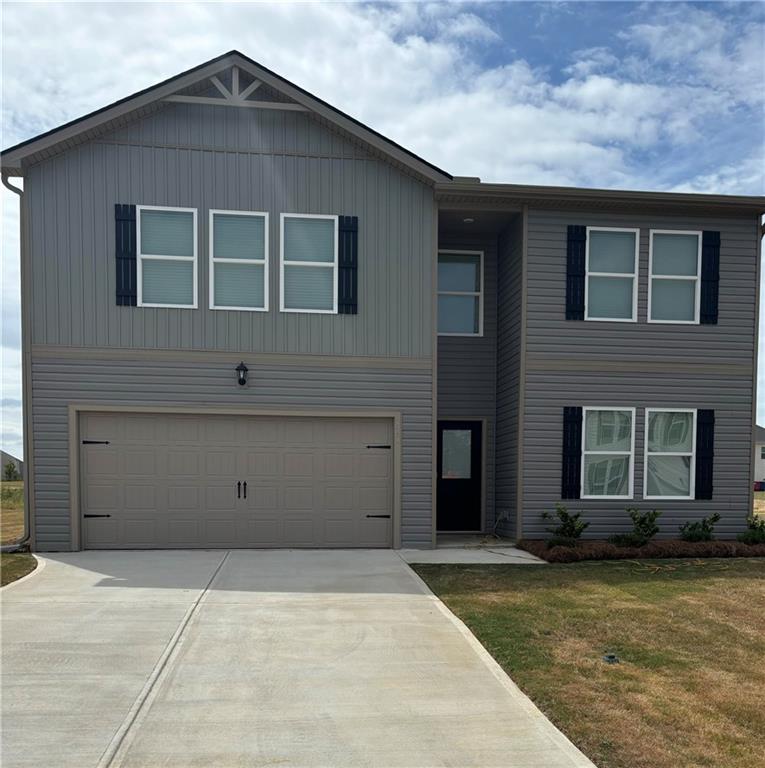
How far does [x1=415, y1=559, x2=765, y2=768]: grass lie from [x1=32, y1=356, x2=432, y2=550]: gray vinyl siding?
74.5 inches

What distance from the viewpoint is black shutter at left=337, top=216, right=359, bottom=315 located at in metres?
9.37

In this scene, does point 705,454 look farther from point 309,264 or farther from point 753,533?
point 309,264

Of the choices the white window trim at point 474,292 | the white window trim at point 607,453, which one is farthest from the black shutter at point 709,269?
the white window trim at point 474,292

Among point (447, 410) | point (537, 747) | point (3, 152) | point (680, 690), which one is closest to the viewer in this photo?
point (537, 747)

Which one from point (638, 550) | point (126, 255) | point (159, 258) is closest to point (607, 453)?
point (638, 550)

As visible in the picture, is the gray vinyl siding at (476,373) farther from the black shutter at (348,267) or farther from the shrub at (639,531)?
the shrub at (639,531)

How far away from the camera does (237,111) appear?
9281mm

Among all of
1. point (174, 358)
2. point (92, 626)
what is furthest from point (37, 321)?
point (92, 626)

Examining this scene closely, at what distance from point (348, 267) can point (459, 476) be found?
14.2ft

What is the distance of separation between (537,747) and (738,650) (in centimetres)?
272

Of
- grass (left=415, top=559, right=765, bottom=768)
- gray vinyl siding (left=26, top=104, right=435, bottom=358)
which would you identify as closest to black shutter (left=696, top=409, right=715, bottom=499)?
grass (left=415, top=559, right=765, bottom=768)

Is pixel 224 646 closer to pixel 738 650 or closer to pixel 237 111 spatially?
pixel 738 650

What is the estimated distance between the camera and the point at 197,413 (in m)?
9.15

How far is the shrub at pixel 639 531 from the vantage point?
30.5ft
